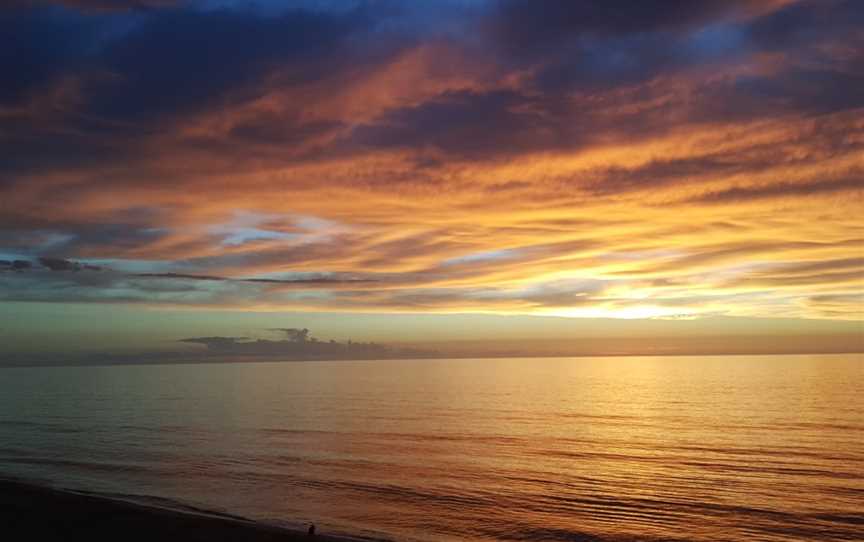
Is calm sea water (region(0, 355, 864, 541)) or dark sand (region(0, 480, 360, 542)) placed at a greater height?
dark sand (region(0, 480, 360, 542))

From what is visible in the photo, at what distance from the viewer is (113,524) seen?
25.2m

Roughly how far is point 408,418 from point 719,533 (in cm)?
4988

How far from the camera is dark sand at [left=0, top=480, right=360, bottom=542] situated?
23547mm

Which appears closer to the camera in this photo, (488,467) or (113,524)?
(113,524)

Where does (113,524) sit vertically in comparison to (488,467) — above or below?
above

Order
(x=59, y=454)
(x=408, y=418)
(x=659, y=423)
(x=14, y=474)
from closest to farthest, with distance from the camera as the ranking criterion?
(x=14, y=474) → (x=59, y=454) → (x=659, y=423) → (x=408, y=418)

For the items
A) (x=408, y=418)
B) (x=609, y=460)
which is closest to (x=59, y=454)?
(x=408, y=418)

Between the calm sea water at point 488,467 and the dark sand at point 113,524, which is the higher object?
the dark sand at point 113,524

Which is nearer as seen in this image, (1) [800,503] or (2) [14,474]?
(1) [800,503]

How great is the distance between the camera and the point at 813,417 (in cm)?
6956

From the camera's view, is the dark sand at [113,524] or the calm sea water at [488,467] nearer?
the dark sand at [113,524]

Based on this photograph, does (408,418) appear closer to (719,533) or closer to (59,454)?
(59,454)

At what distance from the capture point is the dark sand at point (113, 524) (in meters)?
23.5

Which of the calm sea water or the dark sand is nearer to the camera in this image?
the dark sand
